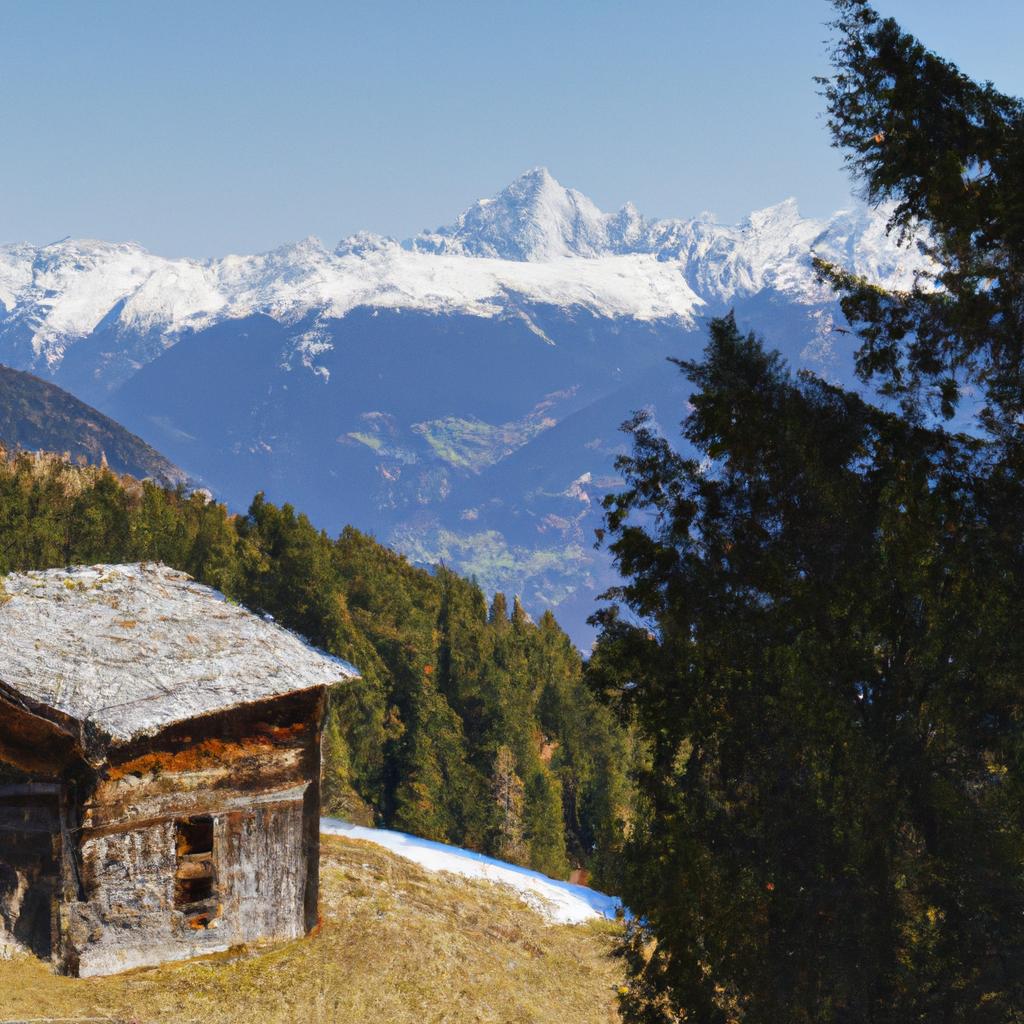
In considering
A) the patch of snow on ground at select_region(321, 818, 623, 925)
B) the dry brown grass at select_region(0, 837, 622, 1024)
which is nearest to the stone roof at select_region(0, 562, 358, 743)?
the dry brown grass at select_region(0, 837, 622, 1024)

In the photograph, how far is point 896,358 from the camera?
14.8 m

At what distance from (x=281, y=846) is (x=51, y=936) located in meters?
3.95

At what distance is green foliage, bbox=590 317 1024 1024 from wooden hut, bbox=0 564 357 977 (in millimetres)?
7222

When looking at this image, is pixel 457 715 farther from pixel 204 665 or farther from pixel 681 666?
pixel 681 666

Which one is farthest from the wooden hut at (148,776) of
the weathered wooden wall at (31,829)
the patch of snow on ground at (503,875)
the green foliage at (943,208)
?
the green foliage at (943,208)

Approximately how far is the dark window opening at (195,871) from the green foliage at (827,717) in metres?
7.99

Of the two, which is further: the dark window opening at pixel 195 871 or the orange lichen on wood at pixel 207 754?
the dark window opening at pixel 195 871

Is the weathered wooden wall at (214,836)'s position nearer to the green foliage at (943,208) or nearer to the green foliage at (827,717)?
the green foliage at (827,717)

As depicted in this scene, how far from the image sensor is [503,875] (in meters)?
29.6

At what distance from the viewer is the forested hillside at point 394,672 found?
55125 mm

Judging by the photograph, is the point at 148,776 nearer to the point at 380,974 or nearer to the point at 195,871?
the point at 195,871

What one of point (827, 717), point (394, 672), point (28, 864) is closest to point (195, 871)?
point (28, 864)

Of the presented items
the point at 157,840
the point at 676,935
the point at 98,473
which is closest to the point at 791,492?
the point at 676,935

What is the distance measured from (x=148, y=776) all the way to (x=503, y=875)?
14.4 meters
